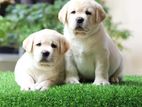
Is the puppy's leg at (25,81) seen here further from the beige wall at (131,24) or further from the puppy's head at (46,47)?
the beige wall at (131,24)

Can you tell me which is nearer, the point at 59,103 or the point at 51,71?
the point at 59,103

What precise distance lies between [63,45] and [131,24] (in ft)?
6.92

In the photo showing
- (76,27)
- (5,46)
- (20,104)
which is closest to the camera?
(20,104)

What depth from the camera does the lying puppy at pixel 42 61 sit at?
148cm

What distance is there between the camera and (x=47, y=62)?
1.48 m

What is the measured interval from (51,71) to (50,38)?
0.12 m

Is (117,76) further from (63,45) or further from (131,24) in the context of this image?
(131,24)

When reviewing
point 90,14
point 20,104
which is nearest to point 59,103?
point 20,104

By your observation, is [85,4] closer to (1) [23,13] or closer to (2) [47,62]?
(2) [47,62]

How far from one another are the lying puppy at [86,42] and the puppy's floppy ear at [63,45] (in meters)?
0.05

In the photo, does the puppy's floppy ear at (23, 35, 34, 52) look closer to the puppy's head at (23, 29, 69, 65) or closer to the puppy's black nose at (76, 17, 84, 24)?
the puppy's head at (23, 29, 69, 65)

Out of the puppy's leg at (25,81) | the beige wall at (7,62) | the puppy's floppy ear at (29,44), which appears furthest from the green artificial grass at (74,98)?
the beige wall at (7,62)

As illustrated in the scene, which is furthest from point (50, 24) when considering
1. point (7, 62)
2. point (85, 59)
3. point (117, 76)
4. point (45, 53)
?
point (45, 53)

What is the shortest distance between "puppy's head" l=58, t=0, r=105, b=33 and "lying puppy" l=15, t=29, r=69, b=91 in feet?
0.22
